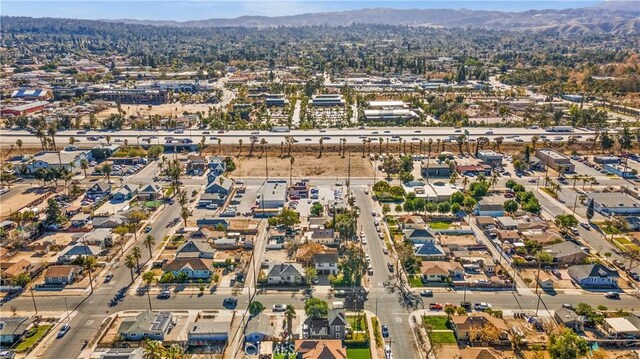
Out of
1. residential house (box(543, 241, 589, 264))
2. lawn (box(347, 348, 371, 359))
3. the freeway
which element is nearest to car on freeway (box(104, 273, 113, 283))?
lawn (box(347, 348, 371, 359))

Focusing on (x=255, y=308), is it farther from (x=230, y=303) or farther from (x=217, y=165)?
(x=217, y=165)

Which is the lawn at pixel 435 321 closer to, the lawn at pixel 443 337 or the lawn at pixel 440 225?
the lawn at pixel 443 337

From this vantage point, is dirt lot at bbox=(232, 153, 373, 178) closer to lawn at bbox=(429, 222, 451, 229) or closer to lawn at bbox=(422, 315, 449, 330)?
lawn at bbox=(429, 222, 451, 229)

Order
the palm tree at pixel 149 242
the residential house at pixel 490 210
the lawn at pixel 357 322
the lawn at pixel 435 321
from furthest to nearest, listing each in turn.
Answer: the residential house at pixel 490 210 < the palm tree at pixel 149 242 < the lawn at pixel 435 321 < the lawn at pixel 357 322

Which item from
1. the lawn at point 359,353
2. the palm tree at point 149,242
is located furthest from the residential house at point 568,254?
the palm tree at point 149,242

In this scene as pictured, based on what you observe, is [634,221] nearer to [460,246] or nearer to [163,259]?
[460,246]

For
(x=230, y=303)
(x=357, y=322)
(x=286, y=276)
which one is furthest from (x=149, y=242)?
(x=357, y=322)
